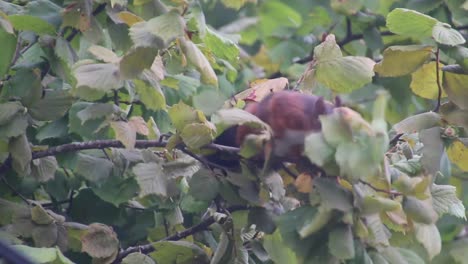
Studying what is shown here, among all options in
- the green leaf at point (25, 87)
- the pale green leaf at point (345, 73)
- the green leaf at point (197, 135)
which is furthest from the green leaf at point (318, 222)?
the green leaf at point (25, 87)

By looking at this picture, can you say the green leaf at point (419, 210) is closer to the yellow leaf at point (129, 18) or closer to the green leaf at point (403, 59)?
the green leaf at point (403, 59)

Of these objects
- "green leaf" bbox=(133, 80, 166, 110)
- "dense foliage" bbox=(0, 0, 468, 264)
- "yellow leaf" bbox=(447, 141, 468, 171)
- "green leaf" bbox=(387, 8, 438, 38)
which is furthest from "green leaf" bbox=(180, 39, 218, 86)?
"yellow leaf" bbox=(447, 141, 468, 171)

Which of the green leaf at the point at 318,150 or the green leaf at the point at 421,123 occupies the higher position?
the green leaf at the point at 318,150

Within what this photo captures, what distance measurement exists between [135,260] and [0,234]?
219 millimetres

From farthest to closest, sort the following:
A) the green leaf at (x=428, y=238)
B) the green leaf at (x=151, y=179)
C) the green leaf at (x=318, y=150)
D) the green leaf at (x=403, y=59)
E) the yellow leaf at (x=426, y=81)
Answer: the yellow leaf at (x=426, y=81)
the green leaf at (x=403, y=59)
the green leaf at (x=151, y=179)
the green leaf at (x=428, y=238)
the green leaf at (x=318, y=150)

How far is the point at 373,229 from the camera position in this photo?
1250mm

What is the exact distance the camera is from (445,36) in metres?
1.42

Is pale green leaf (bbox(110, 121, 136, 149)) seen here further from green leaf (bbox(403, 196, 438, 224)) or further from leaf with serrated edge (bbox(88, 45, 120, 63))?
green leaf (bbox(403, 196, 438, 224))

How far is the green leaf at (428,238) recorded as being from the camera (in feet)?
4.13

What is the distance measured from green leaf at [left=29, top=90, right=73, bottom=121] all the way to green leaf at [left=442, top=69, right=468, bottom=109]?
637mm

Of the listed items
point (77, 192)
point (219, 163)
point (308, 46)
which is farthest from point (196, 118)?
point (308, 46)

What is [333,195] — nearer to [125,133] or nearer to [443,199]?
[443,199]

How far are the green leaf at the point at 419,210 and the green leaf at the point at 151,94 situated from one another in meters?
0.44

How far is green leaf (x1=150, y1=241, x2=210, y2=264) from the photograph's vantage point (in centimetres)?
149
